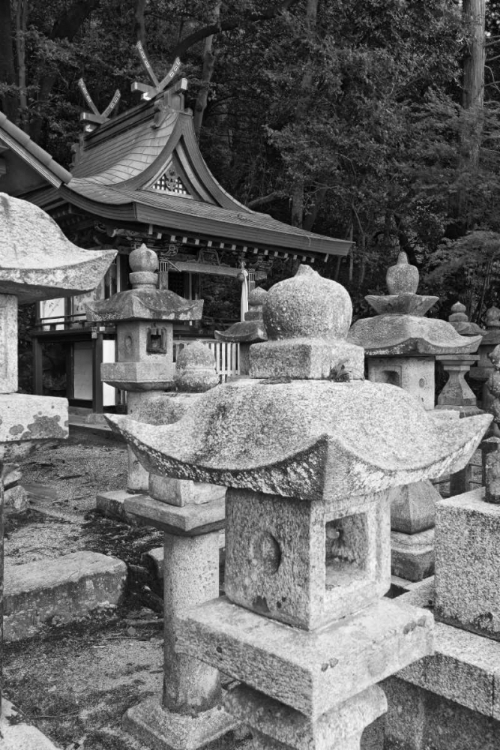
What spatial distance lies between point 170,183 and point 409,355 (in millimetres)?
9796

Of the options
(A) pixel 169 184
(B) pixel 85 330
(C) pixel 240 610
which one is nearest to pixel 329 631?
(C) pixel 240 610

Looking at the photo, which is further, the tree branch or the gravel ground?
the tree branch

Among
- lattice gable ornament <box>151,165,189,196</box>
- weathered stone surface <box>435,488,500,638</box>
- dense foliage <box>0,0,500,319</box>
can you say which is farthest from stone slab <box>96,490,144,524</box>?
lattice gable ornament <box>151,165,189,196</box>

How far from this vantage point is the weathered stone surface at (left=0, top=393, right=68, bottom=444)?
7.16 ft

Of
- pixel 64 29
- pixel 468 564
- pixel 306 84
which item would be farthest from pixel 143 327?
pixel 64 29

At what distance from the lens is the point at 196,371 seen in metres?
3.18

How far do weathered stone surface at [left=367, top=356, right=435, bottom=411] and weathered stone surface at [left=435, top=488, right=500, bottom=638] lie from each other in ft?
7.75

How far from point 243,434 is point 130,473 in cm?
461

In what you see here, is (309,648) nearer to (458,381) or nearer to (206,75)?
(458,381)

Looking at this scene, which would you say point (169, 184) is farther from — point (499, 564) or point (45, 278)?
point (499, 564)

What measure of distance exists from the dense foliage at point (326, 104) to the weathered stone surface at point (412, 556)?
7578 millimetres

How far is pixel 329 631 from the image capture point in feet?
4.63

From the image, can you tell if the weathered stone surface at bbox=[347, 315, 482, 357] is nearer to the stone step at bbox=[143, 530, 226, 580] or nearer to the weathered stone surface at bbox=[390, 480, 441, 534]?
the weathered stone surface at bbox=[390, 480, 441, 534]

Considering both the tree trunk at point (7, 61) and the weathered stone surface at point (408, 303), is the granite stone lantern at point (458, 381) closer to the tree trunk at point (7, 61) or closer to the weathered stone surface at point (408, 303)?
the weathered stone surface at point (408, 303)
